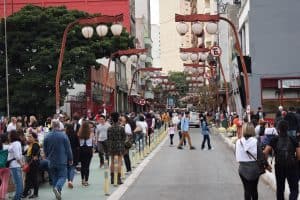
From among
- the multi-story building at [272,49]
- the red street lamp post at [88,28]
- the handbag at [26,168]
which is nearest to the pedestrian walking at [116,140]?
the handbag at [26,168]

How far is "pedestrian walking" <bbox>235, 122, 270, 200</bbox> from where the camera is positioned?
11328 millimetres

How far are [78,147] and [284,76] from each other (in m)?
31.9

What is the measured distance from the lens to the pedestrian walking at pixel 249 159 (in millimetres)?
11328

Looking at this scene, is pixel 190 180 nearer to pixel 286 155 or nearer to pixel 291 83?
pixel 286 155

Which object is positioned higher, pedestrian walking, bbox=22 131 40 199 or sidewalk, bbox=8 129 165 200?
pedestrian walking, bbox=22 131 40 199

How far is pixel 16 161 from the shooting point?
14.0 m

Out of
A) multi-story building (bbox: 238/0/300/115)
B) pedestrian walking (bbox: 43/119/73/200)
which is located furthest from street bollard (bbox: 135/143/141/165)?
multi-story building (bbox: 238/0/300/115)

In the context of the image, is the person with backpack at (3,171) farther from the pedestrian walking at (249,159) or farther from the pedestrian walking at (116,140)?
the pedestrian walking at (249,159)

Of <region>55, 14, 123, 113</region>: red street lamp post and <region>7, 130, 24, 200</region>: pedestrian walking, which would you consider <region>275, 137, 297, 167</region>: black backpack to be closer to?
<region>7, 130, 24, 200</region>: pedestrian walking

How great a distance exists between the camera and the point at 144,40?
114125 mm

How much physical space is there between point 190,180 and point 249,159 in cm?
777

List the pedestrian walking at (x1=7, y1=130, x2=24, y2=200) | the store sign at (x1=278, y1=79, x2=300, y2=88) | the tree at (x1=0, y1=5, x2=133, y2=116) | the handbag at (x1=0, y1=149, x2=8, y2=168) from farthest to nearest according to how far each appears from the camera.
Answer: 1. the store sign at (x1=278, y1=79, x2=300, y2=88)
2. the tree at (x1=0, y1=5, x2=133, y2=116)
3. the pedestrian walking at (x1=7, y1=130, x2=24, y2=200)
4. the handbag at (x1=0, y1=149, x2=8, y2=168)

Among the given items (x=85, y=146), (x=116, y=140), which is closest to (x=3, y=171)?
(x=85, y=146)

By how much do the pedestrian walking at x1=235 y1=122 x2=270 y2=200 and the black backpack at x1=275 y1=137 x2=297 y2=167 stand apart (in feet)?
1.40
